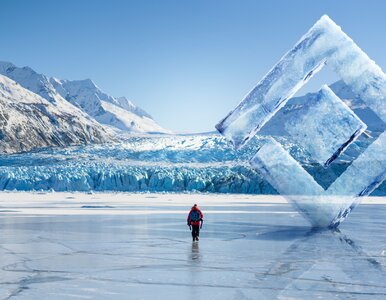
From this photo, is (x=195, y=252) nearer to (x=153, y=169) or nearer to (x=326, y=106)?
(x=326, y=106)

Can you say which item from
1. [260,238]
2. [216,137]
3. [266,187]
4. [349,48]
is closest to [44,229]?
[260,238]

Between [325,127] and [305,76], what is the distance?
146 centimetres

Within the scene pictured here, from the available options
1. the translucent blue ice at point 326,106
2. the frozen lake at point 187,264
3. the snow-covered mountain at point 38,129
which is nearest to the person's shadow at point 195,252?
the frozen lake at point 187,264

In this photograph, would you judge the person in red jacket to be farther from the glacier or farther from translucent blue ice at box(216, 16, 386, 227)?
the glacier

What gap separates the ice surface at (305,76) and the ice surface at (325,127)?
64 centimetres

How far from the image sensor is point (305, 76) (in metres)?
16.4

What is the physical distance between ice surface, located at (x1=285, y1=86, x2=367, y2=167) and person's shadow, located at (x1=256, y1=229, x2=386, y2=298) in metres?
2.63

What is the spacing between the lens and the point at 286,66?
16250 millimetres

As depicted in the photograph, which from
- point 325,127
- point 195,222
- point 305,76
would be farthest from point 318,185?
point 195,222

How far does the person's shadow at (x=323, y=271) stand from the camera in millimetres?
8633

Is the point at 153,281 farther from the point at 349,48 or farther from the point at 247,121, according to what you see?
the point at 349,48

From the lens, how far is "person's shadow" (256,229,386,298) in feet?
28.3

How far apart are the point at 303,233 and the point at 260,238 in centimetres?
215

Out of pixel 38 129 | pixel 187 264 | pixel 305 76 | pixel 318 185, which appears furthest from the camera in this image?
pixel 38 129
